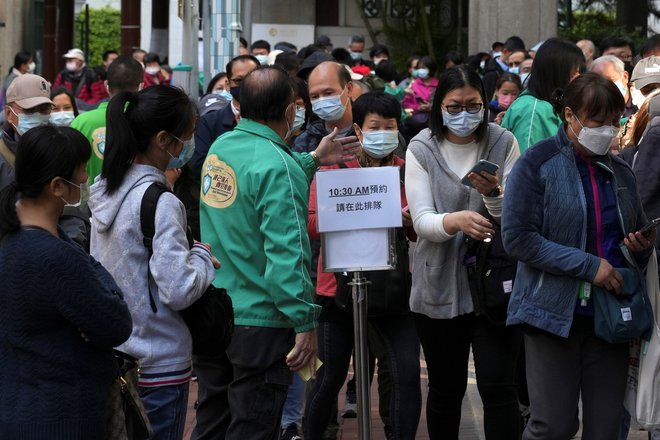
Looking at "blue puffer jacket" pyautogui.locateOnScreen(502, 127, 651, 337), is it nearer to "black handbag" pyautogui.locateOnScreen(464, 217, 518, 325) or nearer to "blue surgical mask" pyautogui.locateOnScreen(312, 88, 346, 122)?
"black handbag" pyautogui.locateOnScreen(464, 217, 518, 325)

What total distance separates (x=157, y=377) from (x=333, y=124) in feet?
8.91

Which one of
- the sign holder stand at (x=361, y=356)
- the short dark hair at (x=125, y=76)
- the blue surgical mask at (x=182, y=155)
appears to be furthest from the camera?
the short dark hair at (x=125, y=76)

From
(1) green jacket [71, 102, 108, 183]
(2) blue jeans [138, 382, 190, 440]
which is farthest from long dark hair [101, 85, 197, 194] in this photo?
(1) green jacket [71, 102, 108, 183]

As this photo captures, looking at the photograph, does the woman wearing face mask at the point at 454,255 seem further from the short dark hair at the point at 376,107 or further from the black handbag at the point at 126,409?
the black handbag at the point at 126,409

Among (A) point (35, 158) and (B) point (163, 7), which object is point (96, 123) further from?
(B) point (163, 7)

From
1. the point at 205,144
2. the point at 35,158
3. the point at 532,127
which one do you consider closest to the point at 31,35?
the point at 205,144

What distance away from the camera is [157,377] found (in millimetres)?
4949

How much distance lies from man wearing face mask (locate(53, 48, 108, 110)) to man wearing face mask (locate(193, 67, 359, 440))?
8.71m

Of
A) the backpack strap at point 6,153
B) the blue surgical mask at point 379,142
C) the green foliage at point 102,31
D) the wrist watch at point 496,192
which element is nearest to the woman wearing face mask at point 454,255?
the wrist watch at point 496,192

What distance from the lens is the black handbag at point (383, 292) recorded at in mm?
6508

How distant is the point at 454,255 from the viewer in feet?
19.9

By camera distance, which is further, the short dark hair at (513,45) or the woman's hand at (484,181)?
the short dark hair at (513,45)

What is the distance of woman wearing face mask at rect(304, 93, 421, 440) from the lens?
6539 millimetres

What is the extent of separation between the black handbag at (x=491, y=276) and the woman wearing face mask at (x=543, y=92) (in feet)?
3.52
